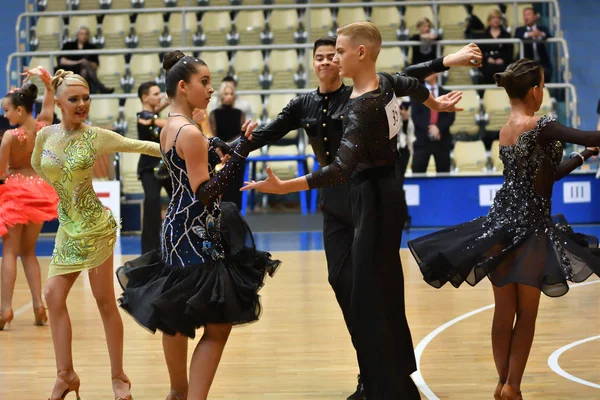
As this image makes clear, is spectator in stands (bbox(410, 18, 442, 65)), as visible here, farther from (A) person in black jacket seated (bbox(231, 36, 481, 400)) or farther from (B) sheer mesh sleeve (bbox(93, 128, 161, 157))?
(B) sheer mesh sleeve (bbox(93, 128, 161, 157))

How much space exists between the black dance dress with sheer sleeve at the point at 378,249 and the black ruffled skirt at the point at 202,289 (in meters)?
0.46

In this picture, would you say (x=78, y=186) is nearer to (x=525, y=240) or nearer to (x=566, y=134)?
(x=525, y=240)

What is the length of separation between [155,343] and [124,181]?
22.5 feet

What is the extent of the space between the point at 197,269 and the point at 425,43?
944 centimetres

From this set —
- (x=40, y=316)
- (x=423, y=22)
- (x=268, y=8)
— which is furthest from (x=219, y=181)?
(x=268, y=8)

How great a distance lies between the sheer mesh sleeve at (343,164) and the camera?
12.1ft

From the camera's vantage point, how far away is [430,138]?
12.0m

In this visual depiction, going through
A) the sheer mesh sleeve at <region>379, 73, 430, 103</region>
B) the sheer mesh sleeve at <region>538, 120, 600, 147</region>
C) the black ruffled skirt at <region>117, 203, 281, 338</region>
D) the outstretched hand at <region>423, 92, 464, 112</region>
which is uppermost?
the sheer mesh sleeve at <region>379, 73, 430, 103</region>

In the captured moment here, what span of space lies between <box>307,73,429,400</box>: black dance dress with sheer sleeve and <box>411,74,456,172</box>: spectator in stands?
26.2 feet

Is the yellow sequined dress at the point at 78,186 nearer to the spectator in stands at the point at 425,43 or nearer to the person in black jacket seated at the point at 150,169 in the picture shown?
the person in black jacket seated at the point at 150,169

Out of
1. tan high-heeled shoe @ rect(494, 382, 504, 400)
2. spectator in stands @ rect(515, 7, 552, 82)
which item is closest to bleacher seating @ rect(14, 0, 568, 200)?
spectator in stands @ rect(515, 7, 552, 82)

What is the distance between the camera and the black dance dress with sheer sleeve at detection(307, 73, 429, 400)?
12.7ft

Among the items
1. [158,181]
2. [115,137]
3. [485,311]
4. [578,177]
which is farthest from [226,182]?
[578,177]

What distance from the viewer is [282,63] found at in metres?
13.7
